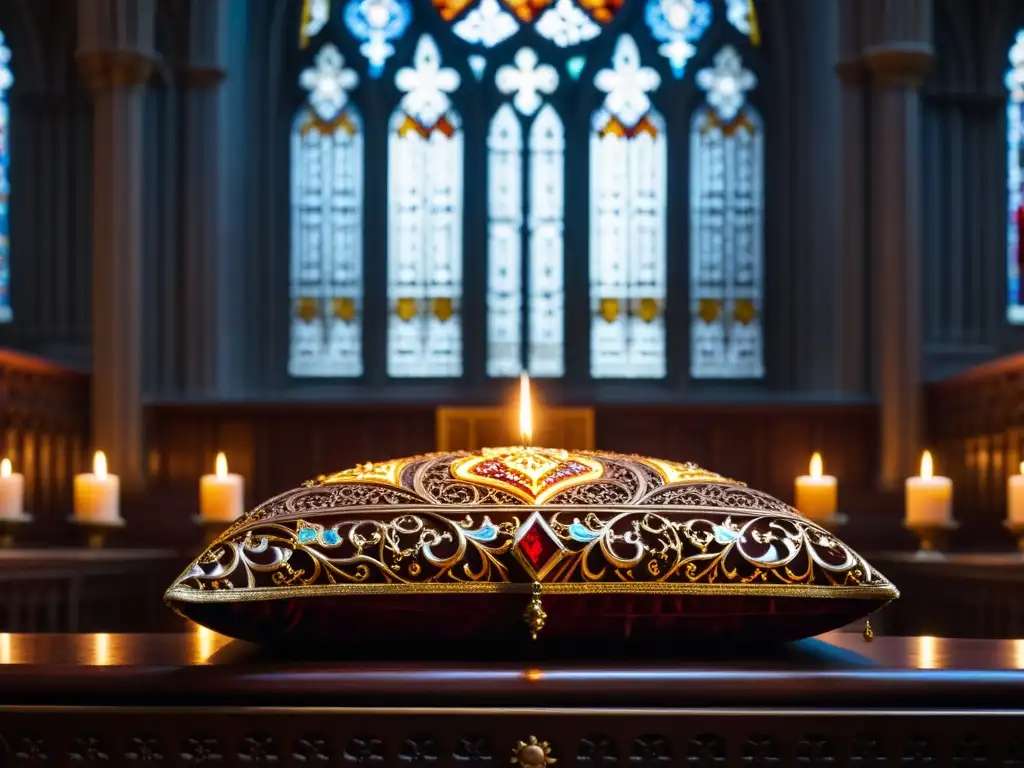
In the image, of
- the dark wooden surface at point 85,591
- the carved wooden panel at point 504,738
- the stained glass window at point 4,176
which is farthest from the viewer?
the stained glass window at point 4,176

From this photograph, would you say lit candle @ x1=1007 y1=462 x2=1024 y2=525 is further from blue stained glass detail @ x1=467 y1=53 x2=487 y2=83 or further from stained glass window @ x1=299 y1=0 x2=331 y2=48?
stained glass window @ x1=299 y1=0 x2=331 y2=48

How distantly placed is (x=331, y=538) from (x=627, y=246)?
10.9 m

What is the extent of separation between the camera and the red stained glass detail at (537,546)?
1.51 metres

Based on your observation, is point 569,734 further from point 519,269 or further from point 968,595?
point 519,269

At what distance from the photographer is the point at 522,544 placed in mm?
1522

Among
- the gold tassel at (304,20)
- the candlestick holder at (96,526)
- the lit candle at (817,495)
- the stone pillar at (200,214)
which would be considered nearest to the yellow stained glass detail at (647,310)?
the stone pillar at (200,214)

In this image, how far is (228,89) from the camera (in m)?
11.8

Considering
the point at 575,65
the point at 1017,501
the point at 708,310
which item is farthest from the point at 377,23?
the point at 1017,501

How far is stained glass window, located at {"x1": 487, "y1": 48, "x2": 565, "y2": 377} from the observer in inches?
480

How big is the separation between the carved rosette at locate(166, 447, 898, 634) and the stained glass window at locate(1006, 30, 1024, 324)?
434 inches

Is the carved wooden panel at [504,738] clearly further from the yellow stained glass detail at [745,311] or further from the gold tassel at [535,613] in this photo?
the yellow stained glass detail at [745,311]

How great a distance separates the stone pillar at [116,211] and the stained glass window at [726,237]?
178 inches

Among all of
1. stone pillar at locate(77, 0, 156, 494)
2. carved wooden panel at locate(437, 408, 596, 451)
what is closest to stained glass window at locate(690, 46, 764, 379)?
carved wooden panel at locate(437, 408, 596, 451)

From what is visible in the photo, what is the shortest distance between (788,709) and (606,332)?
10.9 m
